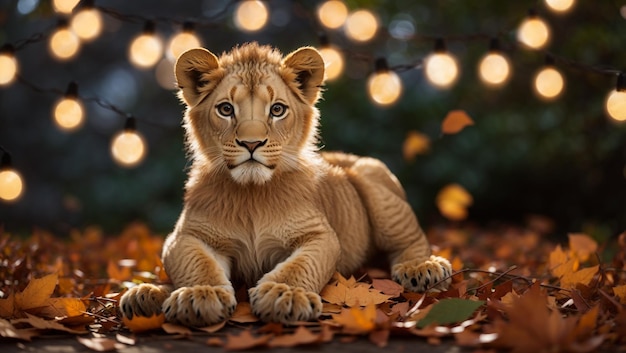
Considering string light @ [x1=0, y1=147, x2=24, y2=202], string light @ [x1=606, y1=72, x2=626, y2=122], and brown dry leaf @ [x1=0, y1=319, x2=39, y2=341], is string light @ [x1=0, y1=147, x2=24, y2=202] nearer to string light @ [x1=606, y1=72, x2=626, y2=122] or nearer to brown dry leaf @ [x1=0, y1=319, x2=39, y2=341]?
brown dry leaf @ [x1=0, y1=319, x2=39, y2=341]

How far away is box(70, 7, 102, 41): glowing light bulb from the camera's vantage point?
4.81 meters

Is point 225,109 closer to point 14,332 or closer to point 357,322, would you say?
point 357,322

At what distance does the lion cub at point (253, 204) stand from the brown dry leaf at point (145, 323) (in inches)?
1.9

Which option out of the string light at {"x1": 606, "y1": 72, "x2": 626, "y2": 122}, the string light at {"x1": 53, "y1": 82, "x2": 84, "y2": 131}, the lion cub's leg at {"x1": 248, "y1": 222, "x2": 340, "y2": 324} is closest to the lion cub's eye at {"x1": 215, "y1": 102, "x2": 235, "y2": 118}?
the lion cub's leg at {"x1": 248, "y1": 222, "x2": 340, "y2": 324}

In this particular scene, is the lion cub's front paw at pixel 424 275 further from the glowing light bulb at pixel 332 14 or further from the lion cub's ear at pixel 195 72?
the glowing light bulb at pixel 332 14

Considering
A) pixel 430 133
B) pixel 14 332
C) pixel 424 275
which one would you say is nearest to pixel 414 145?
pixel 430 133

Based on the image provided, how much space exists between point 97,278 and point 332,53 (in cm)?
232

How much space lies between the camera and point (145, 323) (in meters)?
2.92

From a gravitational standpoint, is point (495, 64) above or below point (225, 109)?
above

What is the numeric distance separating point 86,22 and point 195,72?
179 cm

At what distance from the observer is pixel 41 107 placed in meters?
10.4

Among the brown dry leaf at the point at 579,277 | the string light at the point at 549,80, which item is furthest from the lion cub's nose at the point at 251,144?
the string light at the point at 549,80

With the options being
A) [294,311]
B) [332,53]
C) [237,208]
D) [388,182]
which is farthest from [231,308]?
[332,53]

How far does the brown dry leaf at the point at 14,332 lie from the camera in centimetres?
285
